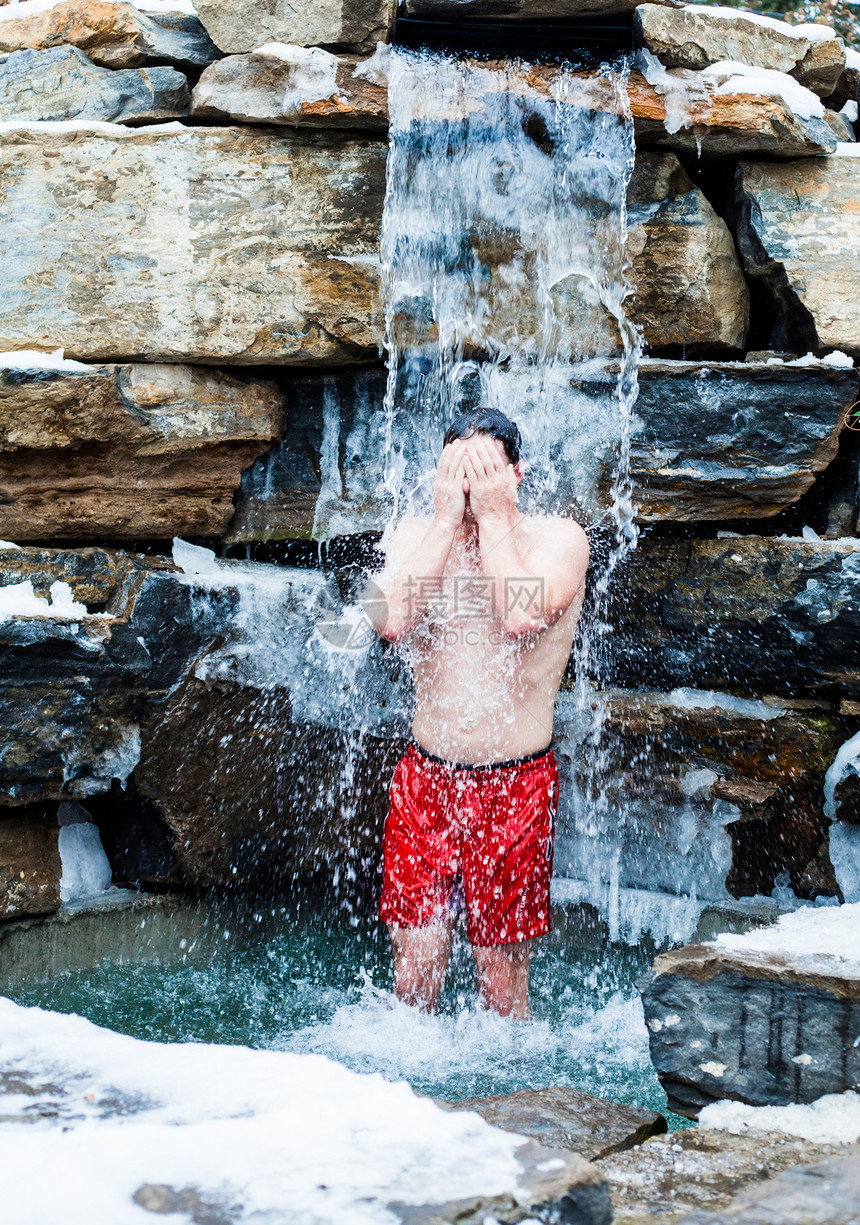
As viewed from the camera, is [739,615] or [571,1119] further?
[739,615]

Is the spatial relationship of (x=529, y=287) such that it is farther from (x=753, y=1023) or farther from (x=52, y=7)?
(x=753, y=1023)

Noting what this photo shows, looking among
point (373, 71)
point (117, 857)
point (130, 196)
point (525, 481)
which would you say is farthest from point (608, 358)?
point (117, 857)

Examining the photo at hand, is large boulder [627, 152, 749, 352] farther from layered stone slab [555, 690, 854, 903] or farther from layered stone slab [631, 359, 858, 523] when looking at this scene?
layered stone slab [555, 690, 854, 903]

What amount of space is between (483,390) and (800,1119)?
8.50 ft

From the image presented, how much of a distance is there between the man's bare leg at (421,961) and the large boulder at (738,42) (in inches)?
121

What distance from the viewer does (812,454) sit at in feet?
11.8

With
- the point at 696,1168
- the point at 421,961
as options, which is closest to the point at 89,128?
the point at 421,961

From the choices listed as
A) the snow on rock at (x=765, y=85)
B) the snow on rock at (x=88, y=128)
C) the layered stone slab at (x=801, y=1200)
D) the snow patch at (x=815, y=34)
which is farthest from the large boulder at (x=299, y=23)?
the layered stone slab at (x=801, y=1200)

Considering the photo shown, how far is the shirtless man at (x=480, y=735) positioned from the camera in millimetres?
2779

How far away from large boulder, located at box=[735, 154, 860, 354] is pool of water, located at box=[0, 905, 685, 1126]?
2.40 meters

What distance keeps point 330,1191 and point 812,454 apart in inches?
121

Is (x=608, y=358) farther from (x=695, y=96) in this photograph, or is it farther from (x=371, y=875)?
(x=371, y=875)

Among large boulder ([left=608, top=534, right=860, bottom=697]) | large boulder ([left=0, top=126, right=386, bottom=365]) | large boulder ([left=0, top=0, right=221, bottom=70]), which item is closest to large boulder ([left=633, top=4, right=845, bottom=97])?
large boulder ([left=0, top=126, right=386, bottom=365])

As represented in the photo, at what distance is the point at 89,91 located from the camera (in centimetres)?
375
